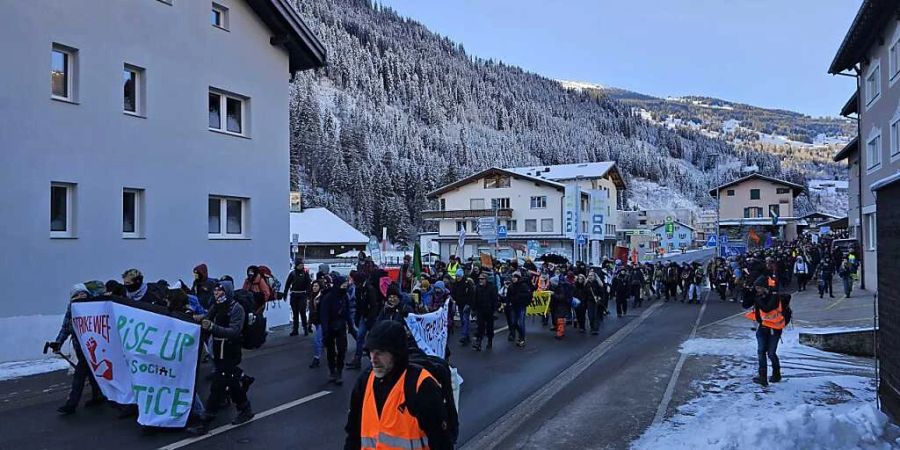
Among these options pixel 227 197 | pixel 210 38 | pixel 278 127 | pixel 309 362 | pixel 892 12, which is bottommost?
pixel 309 362

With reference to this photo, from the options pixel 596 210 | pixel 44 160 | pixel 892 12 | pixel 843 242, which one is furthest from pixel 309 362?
pixel 596 210

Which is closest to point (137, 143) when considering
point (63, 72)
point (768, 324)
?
point (63, 72)

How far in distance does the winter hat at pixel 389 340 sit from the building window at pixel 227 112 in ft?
52.3

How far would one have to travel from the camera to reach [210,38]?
17922 mm

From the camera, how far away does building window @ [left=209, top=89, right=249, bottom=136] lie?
18344mm

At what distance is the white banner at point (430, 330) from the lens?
10586 mm

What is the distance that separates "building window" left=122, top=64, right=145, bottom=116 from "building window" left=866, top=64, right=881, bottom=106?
25181mm

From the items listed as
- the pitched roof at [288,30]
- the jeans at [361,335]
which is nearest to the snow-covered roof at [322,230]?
the pitched roof at [288,30]

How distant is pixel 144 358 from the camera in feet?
26.4

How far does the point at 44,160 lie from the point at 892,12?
83.4 ft

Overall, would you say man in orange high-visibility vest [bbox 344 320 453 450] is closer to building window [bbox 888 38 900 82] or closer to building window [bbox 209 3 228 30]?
building window [bbox 209 3 228 30]

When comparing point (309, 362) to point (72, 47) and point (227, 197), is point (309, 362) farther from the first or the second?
point (72, 47)

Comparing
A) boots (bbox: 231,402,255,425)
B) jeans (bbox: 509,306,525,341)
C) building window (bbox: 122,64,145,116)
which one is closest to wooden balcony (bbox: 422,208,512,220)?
jeans (bbox: 509,306,525,341)

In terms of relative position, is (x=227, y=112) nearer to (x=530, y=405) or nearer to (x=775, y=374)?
(x=530, y=405)
